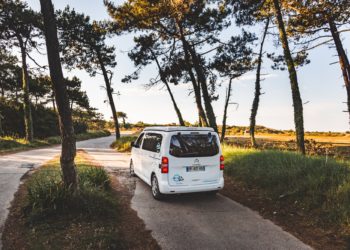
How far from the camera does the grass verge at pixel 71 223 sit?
4.36 meters

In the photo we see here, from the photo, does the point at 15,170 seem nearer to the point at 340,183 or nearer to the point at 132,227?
the point at 132,227

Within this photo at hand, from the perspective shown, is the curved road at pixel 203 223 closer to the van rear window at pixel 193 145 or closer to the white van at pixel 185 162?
the white van at pixel 185 162

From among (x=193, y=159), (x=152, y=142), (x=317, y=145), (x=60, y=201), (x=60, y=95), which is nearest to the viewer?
(x=60, y=201)

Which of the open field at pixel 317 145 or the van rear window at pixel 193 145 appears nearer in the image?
the van rear window at pixel 193 145

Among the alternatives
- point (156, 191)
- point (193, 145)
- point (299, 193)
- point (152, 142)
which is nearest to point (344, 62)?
point (299, 193)

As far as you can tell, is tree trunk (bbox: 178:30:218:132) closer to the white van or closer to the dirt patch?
the dirt patch

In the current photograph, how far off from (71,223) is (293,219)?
4589 millimetres

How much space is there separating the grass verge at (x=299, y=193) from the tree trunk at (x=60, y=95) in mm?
4484

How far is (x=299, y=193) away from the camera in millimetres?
6488

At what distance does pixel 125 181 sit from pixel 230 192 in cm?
368

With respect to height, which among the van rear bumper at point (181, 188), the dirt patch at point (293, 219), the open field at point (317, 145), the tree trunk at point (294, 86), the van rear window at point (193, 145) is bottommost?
the dirt patch at point (293, 219)

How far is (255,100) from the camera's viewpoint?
74.8 ft

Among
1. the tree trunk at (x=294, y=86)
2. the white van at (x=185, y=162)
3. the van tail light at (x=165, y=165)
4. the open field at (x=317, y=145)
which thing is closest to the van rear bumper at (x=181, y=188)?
the white van at (x=185, y=162)

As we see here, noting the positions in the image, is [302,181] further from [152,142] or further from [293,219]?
[152,142]
